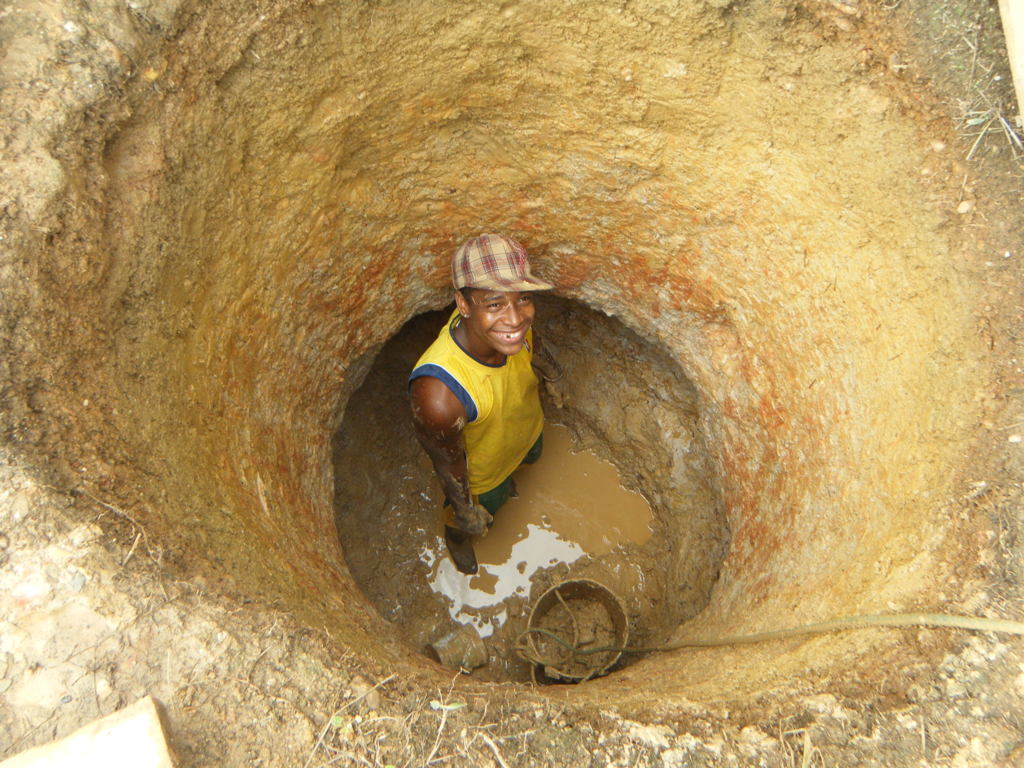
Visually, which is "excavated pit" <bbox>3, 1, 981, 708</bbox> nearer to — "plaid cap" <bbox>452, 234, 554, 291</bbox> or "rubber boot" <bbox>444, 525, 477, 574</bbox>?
"plaid cap" <bbox>452, 234, 554, 291</bbox>

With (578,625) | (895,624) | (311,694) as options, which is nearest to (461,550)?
(578,625)

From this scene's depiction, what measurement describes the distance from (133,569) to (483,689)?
117 centimetres

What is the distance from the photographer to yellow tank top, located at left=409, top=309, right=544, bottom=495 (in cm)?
307

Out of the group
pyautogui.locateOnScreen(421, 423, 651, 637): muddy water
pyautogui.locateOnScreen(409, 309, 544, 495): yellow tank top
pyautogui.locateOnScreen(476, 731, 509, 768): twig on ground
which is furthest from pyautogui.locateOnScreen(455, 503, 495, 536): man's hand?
pyautogui.locateOnScreen(476, 731, 509, 768): twig on ground

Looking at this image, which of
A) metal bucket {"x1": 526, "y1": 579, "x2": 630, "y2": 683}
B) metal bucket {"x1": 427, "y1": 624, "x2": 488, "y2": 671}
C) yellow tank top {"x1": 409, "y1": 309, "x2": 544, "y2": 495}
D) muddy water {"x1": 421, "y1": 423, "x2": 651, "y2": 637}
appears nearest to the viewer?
yellow tank top {"x1": 409, "y1": 309, "x2": 544, "y2": 495}

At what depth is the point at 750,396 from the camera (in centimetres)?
333

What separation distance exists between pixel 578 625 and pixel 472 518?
0.92 meters

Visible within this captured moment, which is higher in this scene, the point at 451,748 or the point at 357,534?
the point at 451,748

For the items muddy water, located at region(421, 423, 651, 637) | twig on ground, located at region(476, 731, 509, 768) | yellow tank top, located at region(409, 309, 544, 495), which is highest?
yellow tank top, located at region(409, 309, 544, 495)

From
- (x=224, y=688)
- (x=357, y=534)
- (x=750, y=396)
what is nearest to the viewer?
(x=224, y=688)

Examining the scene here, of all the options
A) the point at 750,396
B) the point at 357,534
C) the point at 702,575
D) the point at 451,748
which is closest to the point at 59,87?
the point at 451,748

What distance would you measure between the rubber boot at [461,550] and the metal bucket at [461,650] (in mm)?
393

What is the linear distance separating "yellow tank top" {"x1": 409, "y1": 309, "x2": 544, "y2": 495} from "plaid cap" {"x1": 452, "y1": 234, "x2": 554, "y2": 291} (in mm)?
369

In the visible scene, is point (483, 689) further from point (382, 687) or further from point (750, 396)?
point (750, 396)
